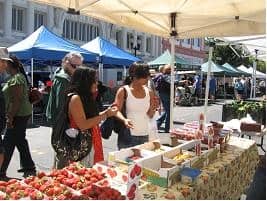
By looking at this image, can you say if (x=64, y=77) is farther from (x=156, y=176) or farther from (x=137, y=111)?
(x=156, y=176)

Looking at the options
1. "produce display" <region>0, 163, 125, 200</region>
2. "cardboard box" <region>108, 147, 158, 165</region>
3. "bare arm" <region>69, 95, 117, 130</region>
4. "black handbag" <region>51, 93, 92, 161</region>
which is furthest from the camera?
"black handbag" <region>51, 93, 92, 161</region>

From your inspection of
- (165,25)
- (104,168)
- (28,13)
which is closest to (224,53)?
(28,13)

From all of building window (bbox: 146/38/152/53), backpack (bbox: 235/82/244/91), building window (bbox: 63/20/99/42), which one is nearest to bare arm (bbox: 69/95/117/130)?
backpack (bbox: 235/82/244/91)

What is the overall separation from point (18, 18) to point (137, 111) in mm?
28951

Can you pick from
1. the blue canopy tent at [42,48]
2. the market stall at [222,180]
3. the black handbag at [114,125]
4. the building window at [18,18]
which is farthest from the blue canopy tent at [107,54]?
the building window at [18,18]

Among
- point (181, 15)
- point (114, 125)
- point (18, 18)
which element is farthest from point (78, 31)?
point (114, 125)

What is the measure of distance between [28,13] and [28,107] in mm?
27290

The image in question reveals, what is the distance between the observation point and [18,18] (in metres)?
31.6

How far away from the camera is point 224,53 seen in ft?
158

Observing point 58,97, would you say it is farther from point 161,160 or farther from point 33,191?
point 33,191

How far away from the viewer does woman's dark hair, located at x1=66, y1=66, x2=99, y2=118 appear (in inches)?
152

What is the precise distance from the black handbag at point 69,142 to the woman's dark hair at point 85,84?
143 millimetres

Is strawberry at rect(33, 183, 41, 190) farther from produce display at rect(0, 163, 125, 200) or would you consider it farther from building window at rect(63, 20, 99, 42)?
building window at rect(63, 20, 99, 42)

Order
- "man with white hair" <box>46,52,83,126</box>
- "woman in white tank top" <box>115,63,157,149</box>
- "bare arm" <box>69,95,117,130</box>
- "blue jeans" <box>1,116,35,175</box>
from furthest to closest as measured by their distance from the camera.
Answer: "blue jeans" <box>1,116,35,175</box>
"man with white hair" <box>46,52,83,126</box>
"woman in white tank top" <box>115,63,157,149</box>
"bare arm" <box>69,95,117,130</box>
